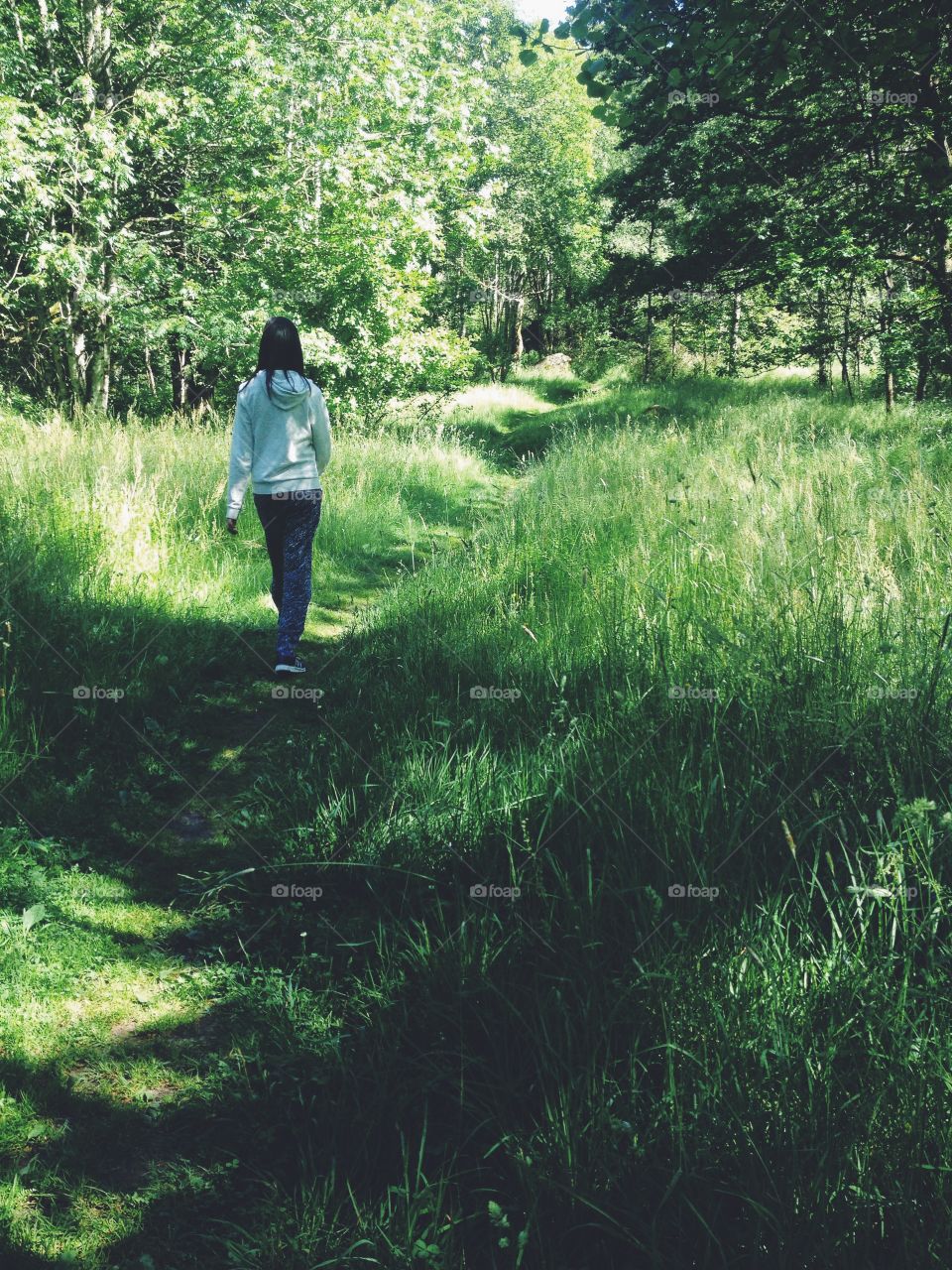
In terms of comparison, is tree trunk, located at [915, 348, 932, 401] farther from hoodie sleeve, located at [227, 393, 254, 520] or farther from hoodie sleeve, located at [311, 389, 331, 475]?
hoodie sleeve, located at [227, 393, 254, 520]

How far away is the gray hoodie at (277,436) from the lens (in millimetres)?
5141

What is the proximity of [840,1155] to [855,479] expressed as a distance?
17.9 feet

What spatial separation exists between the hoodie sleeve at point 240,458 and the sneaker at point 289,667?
3.55 ft

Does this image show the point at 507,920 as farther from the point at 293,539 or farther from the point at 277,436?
the point at 277,436

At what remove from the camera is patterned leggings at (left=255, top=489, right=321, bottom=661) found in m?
5.22
